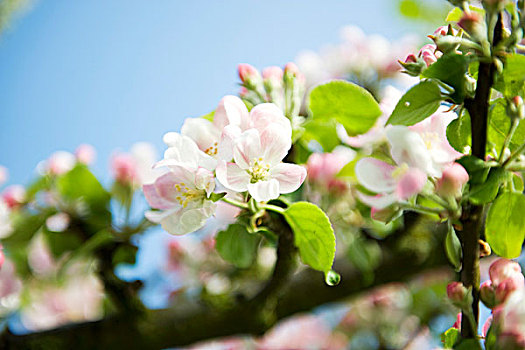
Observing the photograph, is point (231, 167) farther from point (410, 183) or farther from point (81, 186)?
point (81, 186)

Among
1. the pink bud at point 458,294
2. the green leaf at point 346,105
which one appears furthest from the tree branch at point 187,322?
the pink bud at point 458,294

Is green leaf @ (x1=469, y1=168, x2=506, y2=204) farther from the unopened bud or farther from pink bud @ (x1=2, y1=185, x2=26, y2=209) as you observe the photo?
pink bud @ (x1=2, y1=185, x2=26, y2=209)

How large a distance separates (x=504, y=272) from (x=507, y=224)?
4 centimetres

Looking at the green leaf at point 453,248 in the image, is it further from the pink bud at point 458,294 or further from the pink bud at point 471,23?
the pink bud at point 471,23

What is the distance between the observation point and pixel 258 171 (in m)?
0.42

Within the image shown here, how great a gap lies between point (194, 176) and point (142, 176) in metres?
0.43

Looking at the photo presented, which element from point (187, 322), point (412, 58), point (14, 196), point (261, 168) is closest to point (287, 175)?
point (261, 168)

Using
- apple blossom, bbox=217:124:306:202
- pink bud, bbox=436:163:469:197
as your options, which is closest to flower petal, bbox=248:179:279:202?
apple blossom, bbox=217:124:306:202

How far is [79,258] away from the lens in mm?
747

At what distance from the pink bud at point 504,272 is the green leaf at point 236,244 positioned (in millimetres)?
222

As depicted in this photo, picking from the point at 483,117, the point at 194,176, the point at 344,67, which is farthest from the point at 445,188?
the point at 344,67

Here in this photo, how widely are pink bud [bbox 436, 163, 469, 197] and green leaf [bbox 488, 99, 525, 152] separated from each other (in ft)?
0.23

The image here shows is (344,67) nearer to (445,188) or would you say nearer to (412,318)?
(412,318)

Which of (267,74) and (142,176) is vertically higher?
(267,74)
